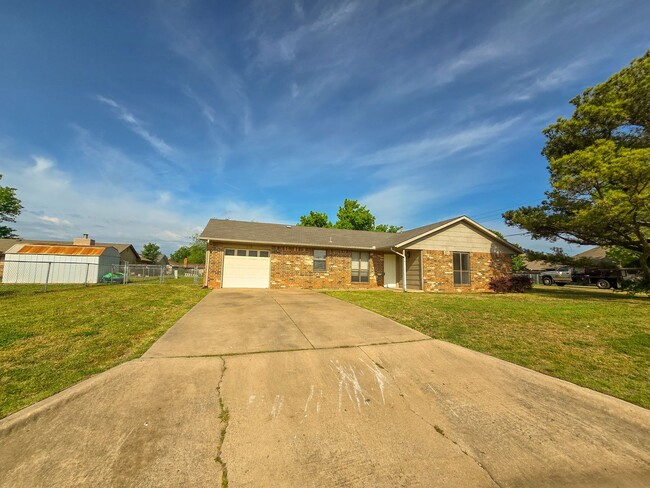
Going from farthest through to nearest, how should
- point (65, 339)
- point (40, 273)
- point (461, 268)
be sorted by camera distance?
point (40, 273), point (461, 268), point (65, 339)

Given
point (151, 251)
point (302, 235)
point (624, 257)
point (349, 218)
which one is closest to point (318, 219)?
point (349, 218)

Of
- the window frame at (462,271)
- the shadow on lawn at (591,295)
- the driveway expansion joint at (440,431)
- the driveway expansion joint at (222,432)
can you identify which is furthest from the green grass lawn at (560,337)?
the window frame at (462,271)

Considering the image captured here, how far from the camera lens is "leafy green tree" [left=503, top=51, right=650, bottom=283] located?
41.0 ft

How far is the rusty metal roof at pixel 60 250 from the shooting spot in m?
20.5

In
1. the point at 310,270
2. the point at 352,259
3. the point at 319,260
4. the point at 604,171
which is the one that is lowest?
the point at 310,270

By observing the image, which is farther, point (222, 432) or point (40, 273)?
point (40, 273)

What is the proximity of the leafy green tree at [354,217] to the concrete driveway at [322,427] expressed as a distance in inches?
1323

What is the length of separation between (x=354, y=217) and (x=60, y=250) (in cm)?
2920

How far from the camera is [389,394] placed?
376 cm

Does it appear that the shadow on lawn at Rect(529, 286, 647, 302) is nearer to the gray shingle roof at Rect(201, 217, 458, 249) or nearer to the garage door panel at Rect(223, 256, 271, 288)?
the gray shingle roof at Rect(201, 217, 458, 249)

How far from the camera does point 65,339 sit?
17.7 feet

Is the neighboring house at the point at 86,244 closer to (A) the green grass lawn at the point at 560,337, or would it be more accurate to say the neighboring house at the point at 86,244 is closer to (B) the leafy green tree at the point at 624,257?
(A) the green grass lawn at the point at 560,337

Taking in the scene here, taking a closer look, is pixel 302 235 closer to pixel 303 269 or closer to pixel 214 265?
pixel 303 269

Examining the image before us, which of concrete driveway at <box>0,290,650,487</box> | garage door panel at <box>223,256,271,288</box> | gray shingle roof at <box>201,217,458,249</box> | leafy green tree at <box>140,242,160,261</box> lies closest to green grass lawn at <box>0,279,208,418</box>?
concrete driveway at <box>0,290,650,487</box>
